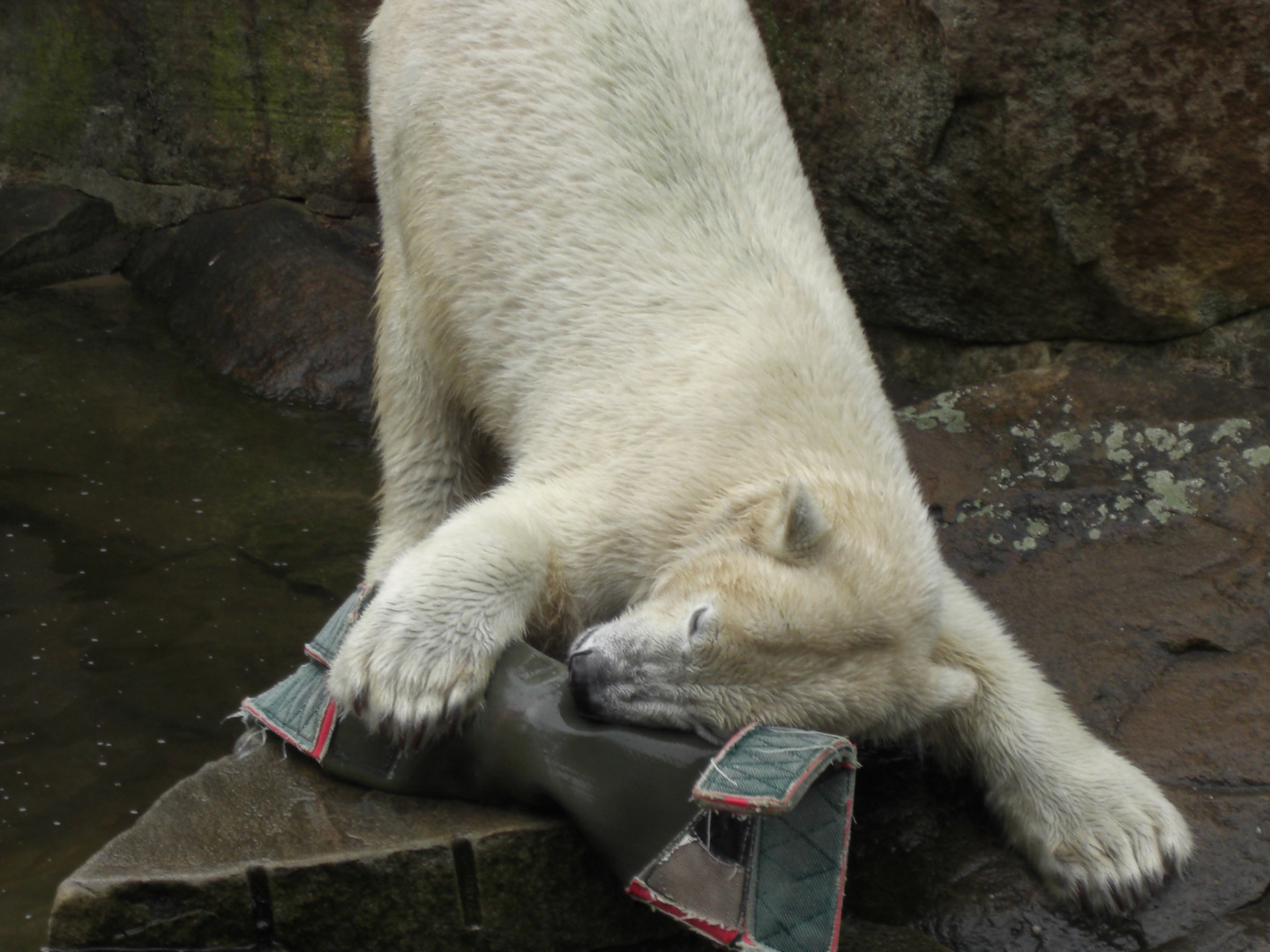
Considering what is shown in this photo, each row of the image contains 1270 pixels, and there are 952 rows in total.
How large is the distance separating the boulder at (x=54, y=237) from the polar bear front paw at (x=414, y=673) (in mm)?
4716

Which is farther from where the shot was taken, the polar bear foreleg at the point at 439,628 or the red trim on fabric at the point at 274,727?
the red trim on fabric at the point at 274,727

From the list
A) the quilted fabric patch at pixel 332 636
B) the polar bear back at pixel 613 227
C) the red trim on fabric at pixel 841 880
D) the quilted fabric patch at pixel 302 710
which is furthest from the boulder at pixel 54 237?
the red trim on fabric at pixel 841 880

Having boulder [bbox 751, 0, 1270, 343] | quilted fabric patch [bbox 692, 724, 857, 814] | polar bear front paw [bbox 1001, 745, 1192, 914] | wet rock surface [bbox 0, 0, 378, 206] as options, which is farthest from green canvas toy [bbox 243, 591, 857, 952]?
wet rock surface [bbox 0, 0, 378, 206]

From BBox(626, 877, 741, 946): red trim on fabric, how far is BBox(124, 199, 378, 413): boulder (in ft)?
12.7

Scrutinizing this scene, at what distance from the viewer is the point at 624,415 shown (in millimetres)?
3193

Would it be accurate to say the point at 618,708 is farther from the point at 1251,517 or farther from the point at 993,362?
the point at 993,362

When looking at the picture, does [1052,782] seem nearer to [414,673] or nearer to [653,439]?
[653,439]

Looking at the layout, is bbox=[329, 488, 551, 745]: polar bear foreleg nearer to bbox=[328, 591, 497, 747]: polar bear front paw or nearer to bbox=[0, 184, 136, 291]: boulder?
bbox=[328, 591, 497, 747]: polar bear front paw

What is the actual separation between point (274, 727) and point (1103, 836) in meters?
1.84

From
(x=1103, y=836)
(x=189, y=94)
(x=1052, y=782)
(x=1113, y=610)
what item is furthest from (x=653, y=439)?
(x=189, y=94)

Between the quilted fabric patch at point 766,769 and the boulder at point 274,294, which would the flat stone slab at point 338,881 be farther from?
→ the boulder at point 274,294

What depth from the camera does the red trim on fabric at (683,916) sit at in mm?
2348

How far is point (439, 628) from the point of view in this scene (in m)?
2.71

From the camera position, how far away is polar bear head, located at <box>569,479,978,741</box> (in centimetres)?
255
